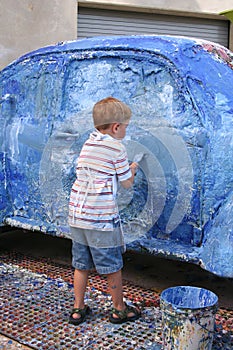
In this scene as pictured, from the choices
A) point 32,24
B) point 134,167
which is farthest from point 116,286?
point 32,24

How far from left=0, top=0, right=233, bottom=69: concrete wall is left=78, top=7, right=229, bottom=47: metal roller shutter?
183 millimetres

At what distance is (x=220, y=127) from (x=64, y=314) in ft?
5.13

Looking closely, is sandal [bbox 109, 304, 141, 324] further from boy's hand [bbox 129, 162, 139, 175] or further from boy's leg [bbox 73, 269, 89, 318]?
boy's hand [bbox 129, 162, 139, 175]

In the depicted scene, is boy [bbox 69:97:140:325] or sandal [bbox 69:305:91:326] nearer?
boy [bbox 69:97:140:325]

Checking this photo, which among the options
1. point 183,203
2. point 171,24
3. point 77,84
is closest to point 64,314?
point 183,203

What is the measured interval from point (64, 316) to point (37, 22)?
6307 millimetres

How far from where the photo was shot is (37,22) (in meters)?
8.49

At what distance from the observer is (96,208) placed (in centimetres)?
303

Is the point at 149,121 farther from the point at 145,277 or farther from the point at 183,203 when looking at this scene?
the point at 145,277

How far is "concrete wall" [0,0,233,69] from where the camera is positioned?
8250mm

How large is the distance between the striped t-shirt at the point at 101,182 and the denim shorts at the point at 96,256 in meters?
0.10

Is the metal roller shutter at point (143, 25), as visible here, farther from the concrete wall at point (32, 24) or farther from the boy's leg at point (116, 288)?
the boy's leg at point (116, 288)

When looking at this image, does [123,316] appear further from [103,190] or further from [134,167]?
[134,167]

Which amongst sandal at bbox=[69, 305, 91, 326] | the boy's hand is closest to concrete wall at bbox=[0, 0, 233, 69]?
the boy's hand
